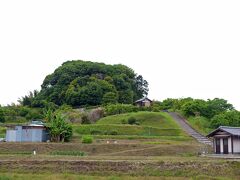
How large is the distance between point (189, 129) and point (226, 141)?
51.9 ft

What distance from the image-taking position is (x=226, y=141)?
37969 millimetres

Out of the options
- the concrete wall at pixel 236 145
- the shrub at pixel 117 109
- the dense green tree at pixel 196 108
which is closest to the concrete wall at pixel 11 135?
the shrub at pixel 117 109

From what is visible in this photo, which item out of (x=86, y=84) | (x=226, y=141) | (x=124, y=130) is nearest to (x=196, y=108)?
(x=124, y=130)

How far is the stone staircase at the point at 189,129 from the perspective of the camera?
46.2 m

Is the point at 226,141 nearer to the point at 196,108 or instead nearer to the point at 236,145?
the point at 236,145

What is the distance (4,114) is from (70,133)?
19.8m

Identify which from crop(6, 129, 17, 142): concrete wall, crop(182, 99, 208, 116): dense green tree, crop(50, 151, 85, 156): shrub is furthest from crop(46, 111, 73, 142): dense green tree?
crop(182, 99, 208, 116): dense green tree

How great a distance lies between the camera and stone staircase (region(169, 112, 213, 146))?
46.2 m

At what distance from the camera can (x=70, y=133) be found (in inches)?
1742

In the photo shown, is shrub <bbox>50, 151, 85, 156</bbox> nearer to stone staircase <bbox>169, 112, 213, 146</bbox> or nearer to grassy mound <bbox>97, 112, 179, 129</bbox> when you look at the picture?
stone staircase <bbox>169, 112, 213, 146</bbox>

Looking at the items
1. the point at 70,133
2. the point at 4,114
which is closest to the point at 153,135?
the point at 70,133

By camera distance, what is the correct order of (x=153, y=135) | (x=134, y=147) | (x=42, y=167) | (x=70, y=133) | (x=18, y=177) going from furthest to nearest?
1. (x=153, y=135)
2. (x=70, y=133)
3. (x=134, y=147)
4. (x=42, y=167)
5. (x=18, y=177)

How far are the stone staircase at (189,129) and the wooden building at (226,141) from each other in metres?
4.84

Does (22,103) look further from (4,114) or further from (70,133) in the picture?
(70,133)
